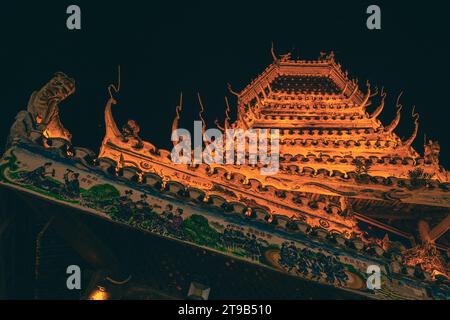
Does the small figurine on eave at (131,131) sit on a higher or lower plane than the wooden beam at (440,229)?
higher

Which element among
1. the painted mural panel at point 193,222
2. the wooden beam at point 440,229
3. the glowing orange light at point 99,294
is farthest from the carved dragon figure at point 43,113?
the wooden beam at point 440,229

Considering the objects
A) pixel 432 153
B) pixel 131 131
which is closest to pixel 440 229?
pixel 432 153

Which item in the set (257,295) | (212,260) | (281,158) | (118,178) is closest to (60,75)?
(118,178)

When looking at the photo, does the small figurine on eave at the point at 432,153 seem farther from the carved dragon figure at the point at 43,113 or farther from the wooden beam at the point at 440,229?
the carved dragon figure at the point at 43,113

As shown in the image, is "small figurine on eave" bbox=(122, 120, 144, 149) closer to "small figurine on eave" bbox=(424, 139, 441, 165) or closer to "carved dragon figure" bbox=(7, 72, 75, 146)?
"carved dragon figure" bbox=(7, 72, 75, 146)

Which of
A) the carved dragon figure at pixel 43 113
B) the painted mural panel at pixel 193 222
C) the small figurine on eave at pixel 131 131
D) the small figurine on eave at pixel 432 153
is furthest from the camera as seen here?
the small figurine on eave at pixel 432 153

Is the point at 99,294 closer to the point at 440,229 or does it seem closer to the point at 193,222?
the point at 193,222

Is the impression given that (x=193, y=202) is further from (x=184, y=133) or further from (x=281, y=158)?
(x=281, y=158)

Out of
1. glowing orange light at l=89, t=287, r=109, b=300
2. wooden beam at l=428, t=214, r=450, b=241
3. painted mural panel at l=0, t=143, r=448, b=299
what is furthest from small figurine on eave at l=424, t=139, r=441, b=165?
glowing orange light at l=89, t=287, r=109, b=300
